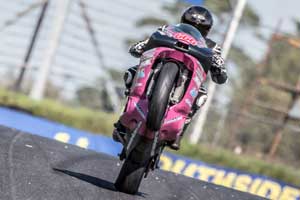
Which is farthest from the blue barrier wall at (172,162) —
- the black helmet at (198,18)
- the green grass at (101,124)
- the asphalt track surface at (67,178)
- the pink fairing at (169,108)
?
the pink fairing at (169,108)

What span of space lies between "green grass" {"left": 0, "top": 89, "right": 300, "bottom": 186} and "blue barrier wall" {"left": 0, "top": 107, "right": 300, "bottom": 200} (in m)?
2.06

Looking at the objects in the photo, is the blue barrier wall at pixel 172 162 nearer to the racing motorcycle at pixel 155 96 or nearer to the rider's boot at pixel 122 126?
the rider's boot at pixel 122 126

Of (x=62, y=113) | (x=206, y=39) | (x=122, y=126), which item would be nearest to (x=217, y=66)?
(x=206, y=39)

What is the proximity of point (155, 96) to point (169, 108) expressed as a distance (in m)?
0.37

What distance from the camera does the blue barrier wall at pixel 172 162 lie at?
14.6 m

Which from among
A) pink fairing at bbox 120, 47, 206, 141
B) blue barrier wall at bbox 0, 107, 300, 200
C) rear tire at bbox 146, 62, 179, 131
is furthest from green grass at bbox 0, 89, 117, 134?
rear tire at bbox 146, 62, 179, 131

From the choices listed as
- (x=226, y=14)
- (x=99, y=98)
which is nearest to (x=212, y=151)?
(x=99, y=98)

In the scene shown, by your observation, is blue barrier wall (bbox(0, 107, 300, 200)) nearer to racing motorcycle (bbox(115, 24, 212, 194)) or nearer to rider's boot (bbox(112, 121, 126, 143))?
rider's boot (bbox(112, 121, 126, 143))

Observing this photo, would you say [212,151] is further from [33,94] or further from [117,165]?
[117,165]

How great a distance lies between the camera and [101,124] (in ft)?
59.0

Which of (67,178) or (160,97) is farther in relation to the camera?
(67,178)

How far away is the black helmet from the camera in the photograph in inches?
316

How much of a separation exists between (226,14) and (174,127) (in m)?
15.1

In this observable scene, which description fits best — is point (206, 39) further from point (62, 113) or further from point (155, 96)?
point (62, 113)
